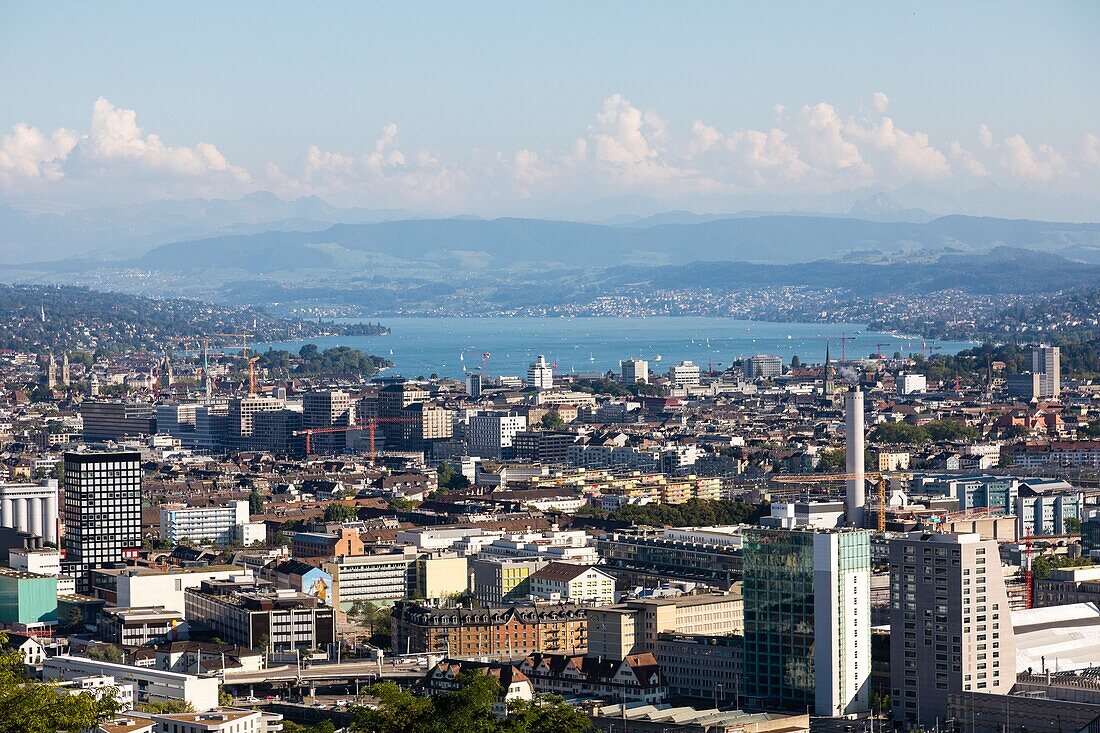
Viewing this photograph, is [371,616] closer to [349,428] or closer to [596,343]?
[349,428]

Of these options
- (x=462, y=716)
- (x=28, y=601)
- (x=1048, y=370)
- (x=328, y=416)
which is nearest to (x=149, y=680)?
(x=462, y=716)

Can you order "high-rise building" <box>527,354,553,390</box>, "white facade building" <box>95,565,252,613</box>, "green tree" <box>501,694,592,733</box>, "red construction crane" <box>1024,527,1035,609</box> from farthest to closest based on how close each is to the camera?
1. "high-rise building" <box>527,354,553,390</box>
2. "white facade building" <box>95,565,252,613</box>
3. "red construction crane" <box>1024,527,1035,609</box>
4. "green tree" <box>501,694,592,733</box>

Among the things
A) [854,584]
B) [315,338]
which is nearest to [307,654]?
[854,584]

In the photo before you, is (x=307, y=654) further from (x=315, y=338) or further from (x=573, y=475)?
(x=315, y=338)

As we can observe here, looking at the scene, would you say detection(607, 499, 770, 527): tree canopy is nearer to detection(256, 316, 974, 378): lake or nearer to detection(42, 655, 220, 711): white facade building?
detection(42, 655, 220, 711): white facade building

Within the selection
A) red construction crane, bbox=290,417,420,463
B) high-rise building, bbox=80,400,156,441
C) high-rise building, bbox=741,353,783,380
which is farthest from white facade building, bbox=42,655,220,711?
high-rise building, bbox=741,353,783,380

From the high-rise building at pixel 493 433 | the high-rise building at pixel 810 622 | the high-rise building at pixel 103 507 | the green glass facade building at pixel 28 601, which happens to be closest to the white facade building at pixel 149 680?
the high-rise building at pixel 810 622
